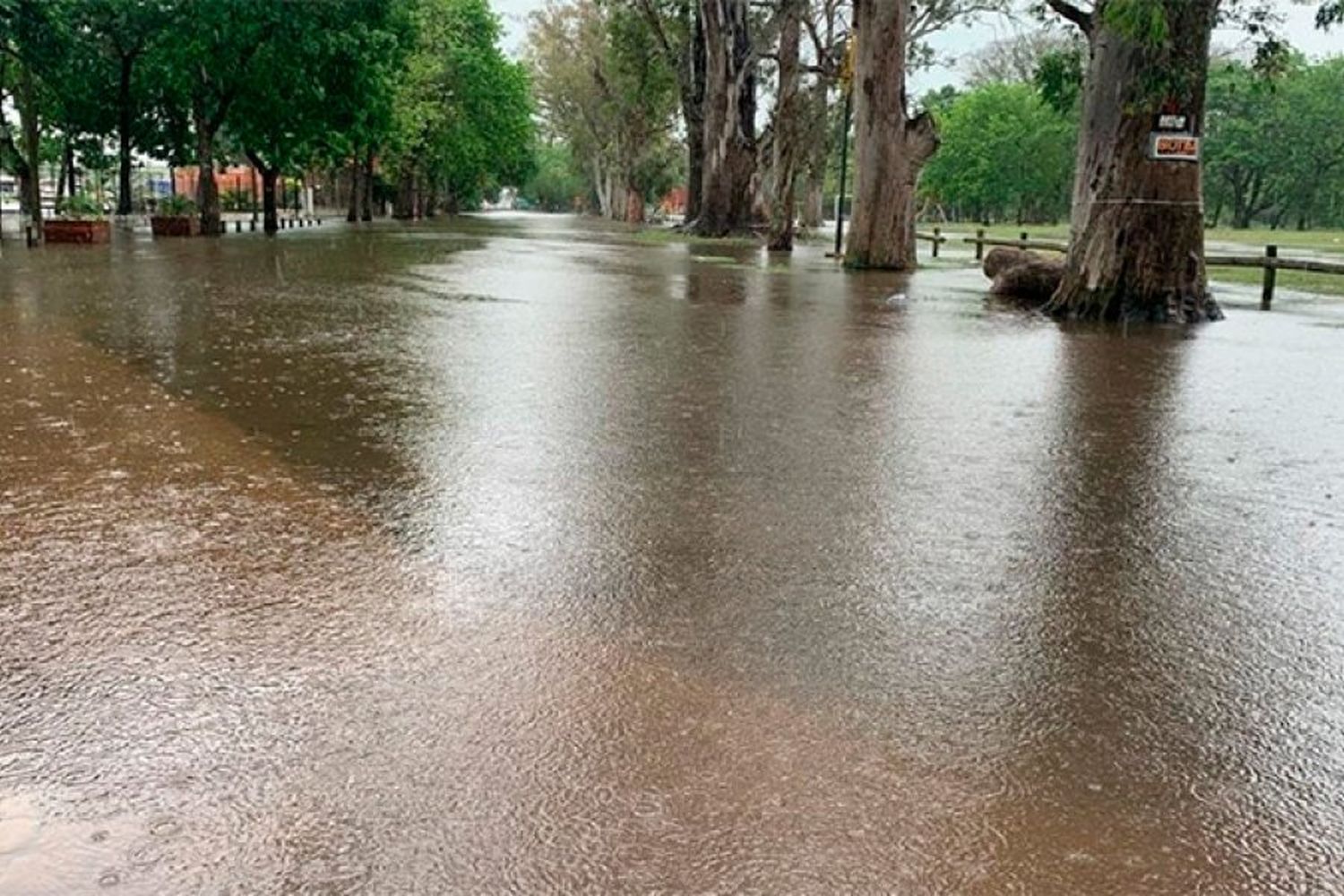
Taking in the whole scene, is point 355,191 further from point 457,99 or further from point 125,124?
point 125,124

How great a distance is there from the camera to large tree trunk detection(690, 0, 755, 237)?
3014cm

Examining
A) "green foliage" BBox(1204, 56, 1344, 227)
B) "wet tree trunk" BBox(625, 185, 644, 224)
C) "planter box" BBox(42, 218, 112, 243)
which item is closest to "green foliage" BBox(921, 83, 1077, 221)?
"green foliage" BBox(1204, 56, 1344, 227)

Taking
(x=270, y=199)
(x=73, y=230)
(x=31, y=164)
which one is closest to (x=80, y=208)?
(x=73, y=230)

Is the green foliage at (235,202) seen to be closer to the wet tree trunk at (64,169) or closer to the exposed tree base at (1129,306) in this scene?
the wet tree trunk at (64,169)

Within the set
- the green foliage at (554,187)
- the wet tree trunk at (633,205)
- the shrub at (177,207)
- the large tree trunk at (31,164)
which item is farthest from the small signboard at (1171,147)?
the green foliage at (554,187)

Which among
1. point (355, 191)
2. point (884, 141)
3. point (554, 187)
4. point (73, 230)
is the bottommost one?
point (73, 230)

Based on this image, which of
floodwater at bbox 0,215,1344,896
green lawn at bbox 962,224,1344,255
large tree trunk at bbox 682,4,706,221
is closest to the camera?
floodwater at bbox 0,215,1344,896

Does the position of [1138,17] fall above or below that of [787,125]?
below

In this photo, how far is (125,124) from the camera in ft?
99.9

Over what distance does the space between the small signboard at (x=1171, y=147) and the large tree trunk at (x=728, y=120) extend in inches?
784

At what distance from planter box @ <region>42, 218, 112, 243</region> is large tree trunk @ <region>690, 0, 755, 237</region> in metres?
15.9

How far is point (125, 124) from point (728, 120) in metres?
16.2

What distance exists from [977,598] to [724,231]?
3168 centimetres

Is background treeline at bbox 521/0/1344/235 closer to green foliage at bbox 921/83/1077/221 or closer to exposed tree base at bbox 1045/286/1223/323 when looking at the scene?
green foliage at bbox 921/83/1077/221
